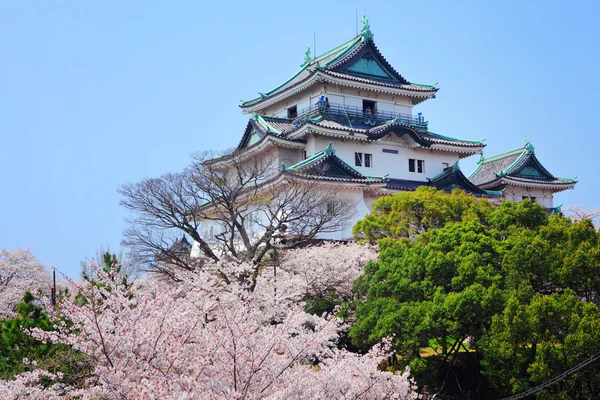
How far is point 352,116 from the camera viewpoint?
3741 centimetres

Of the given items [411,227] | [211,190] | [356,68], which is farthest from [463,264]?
[356,68]

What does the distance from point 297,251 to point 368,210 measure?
6.94m

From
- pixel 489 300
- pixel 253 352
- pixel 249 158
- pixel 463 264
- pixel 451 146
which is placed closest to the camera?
pixel 253 352

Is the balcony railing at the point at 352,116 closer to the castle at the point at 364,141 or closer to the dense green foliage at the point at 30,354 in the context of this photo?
the castle at the point at 364,141

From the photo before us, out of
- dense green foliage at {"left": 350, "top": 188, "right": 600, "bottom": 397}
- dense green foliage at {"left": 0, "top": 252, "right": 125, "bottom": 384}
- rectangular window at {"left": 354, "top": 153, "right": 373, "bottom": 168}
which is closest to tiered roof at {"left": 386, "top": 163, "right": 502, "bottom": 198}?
rectangular window at {"left": 354, "top": 153, "right": 373, "bottom": 168}

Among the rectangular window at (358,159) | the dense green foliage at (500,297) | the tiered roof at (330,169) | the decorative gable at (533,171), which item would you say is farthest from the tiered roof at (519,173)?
the dense green foliage at (500,297)

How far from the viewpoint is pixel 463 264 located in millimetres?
19594

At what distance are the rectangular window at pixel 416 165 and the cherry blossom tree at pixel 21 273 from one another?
22.0m

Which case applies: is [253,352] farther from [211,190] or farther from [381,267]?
[211,190]

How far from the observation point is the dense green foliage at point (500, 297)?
1692 cm

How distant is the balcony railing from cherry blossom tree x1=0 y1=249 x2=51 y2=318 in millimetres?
17618

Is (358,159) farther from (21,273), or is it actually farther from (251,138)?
(21,273)

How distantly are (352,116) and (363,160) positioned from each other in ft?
9.57

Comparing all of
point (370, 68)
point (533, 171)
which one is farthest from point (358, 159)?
point (533, 171)
